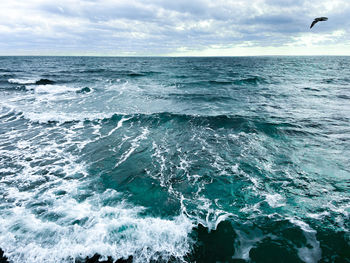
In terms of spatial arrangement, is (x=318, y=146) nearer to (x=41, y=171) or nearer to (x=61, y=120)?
(x=41, y=171)

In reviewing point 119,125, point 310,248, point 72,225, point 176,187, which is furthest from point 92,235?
point 119,125

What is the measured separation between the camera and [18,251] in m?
5.59

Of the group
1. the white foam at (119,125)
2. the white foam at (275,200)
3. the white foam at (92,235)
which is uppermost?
the white foam at (119,125)

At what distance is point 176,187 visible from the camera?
342 inches

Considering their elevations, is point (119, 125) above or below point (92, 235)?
above

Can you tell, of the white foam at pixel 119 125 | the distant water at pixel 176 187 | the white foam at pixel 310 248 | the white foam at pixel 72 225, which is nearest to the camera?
the white foam at pixel 310 248

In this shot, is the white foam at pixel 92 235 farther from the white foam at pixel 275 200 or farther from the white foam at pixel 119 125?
the white foam at pixel 119 125

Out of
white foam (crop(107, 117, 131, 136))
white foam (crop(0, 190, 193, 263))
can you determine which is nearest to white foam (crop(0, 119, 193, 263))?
white foam (crop(0, 190, 193, 263))

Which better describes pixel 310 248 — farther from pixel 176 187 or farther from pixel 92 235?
pixel 92 235

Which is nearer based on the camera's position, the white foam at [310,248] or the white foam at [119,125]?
the white foam at [310,248]

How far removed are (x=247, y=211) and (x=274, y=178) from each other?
267 centimetres

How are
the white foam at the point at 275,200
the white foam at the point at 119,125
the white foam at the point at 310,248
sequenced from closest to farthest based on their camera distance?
the white foam at the point at 310,248
the white foam at the point at 275,200
the white foam at the point at 119,125

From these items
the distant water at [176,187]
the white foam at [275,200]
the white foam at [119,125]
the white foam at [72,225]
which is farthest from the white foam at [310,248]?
the white foam at [119,125]

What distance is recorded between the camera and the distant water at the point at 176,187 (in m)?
5.88
